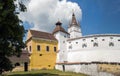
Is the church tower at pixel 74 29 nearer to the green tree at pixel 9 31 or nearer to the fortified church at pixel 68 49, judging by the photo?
the fortified church at pixel 68 49

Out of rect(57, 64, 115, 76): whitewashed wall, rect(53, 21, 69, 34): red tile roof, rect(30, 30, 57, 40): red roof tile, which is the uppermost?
rect(53, 21, 69, 34): red tile roof

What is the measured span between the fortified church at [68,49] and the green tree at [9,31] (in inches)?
925

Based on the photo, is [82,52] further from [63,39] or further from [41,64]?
[41,64]

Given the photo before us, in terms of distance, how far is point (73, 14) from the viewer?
234 ft

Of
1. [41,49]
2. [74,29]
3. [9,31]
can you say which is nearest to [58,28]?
[41,49]

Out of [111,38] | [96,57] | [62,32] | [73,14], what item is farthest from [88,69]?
[73,14]

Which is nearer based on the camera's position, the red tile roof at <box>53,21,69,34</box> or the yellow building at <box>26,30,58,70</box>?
the yellow building at <box>26,30,58,70</box>

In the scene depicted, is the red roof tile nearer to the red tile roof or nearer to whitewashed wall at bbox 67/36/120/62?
the red tile roof

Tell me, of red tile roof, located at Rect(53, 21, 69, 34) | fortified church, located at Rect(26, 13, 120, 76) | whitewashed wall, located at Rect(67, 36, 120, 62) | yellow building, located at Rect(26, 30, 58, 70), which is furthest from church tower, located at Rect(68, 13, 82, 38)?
whitewashed wall, located at Rect(67, 36, 120, 62)

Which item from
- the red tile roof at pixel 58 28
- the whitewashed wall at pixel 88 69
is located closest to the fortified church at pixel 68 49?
the red tile roof at pixel 58 28

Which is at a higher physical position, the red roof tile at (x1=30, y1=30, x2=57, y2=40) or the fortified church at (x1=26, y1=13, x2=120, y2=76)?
the red roof tile at (x1=30, y1=30, x2=57, y2=40)

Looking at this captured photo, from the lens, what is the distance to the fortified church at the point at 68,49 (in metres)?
48.7

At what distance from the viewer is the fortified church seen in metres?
48.7

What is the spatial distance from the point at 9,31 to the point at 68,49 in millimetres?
33641
